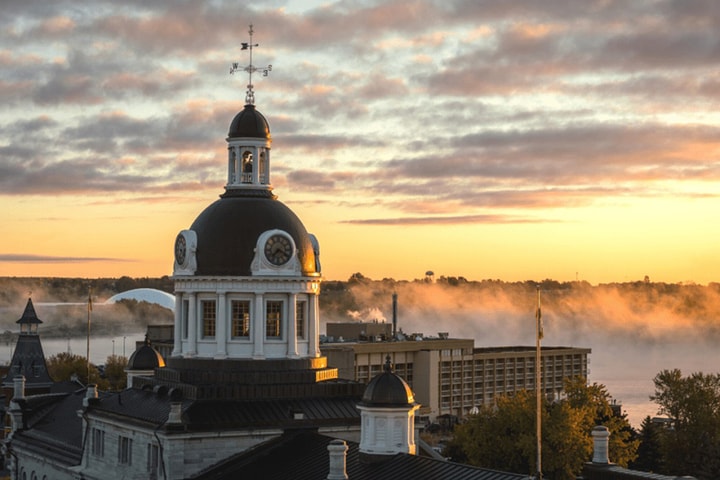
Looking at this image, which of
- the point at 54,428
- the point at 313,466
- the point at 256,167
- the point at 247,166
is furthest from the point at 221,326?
the point at 54,428

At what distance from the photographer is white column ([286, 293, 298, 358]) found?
53.2 meters

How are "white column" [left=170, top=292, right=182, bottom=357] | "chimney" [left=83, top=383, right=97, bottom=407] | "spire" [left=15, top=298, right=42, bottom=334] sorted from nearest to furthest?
"white column" [left=170, top=292, right=182, bottom=357]
"chimney" [left=83, top=383, right=97, bottom=407]
"spire" [left=15, top=298, right=42, bottom=334]

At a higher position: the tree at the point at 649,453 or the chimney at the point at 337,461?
the chimney at the point at 337,461

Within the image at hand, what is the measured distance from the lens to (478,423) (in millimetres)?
73188

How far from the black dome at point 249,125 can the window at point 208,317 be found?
7925mm

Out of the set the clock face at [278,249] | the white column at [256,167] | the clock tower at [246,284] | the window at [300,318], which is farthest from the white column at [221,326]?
the white column at [256,167]

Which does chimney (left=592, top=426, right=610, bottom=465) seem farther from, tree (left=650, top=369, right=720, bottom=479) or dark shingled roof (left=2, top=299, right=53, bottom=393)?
dark shingled roof (left=2, top=299, right=53, bottom=393)

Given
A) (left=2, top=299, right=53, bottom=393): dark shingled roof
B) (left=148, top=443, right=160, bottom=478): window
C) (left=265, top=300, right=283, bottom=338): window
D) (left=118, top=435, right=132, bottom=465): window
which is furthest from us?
(left=2, top=299, right=53, bottom=393): dark shingled roof

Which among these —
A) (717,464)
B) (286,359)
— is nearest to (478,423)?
(717,464)

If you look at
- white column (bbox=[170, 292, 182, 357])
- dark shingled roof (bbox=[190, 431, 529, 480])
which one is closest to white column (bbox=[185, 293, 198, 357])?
white column (bbox=[170, 292, 182, 357])

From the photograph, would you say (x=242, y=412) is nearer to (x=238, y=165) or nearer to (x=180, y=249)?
(x=180, y=249)

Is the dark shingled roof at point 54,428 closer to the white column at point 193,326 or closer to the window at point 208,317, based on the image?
the white column at point 193,326

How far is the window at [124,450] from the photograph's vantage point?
52466mm

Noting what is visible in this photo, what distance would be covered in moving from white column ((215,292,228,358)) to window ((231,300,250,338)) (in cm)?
49
